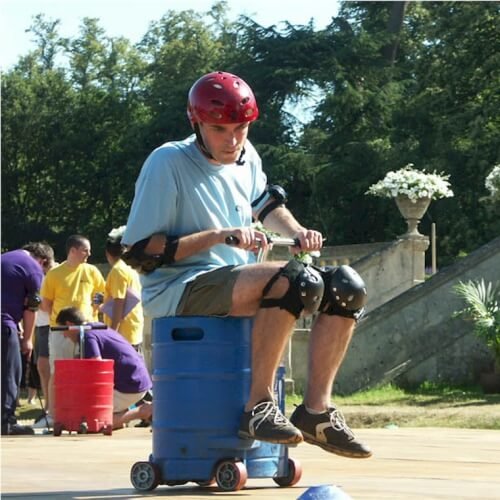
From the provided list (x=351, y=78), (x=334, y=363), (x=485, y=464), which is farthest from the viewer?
(x=351, y=78)

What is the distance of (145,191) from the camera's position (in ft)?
20.5

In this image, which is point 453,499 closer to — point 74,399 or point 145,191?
point 145,191

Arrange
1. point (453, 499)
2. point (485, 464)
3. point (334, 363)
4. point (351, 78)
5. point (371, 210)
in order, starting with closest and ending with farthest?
1. point (453, 499)
2. point (334, 363)
3. point (485, 464)
4. point (371, 210)
5. point (351, 78)

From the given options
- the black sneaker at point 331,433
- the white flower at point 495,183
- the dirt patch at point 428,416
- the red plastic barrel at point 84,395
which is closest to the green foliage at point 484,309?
the dirt patch at point 428,416

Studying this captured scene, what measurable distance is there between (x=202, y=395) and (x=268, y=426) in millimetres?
338

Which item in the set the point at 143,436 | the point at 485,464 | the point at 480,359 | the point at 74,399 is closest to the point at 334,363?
the point at 485,464

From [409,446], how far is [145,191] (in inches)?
116

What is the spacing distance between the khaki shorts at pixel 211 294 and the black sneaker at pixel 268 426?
1.27 ft

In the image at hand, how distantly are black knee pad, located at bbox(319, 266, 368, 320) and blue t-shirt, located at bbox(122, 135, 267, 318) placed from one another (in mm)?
491

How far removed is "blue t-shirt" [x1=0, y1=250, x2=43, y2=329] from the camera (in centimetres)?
1321

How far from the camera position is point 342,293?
6.04 metres

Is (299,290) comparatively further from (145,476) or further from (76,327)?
(76,327)

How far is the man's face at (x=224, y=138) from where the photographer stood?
627 centimetres

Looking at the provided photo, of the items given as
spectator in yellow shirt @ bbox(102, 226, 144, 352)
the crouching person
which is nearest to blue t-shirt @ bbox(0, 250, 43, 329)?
the crouching person
